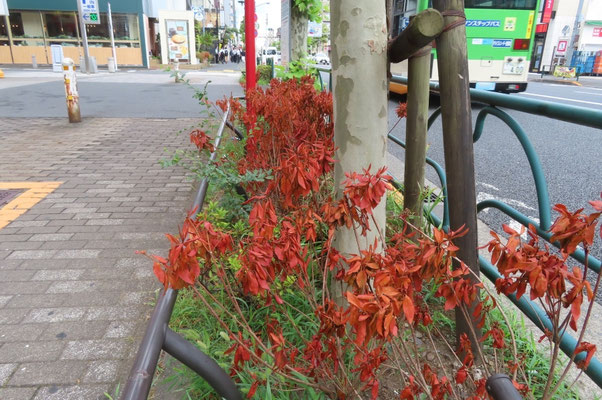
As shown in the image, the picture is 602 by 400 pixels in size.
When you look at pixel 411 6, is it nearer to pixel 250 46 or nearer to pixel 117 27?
pixel 250 46

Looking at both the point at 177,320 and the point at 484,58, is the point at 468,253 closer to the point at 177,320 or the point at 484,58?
the point at 177,320

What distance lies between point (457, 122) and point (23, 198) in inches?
181

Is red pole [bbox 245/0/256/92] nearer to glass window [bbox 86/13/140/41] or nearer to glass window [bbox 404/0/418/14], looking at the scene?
glass window [bbox 404/0/418/14]

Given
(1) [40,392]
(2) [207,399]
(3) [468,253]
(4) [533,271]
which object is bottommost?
(1) [40,392]

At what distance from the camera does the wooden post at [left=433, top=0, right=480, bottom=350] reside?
1.73 m

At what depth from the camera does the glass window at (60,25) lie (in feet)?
96.5

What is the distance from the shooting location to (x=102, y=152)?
6660 mm

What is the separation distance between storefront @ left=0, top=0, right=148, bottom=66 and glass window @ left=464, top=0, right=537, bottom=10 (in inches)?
1000

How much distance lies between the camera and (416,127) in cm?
257

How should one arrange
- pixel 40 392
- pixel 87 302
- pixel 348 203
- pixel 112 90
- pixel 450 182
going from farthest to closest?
1. pixel 112 90
2. pixel 87 302
3. pixel 40 392
4. pixel 450 182
5. pixel 348 203

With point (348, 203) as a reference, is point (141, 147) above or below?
below

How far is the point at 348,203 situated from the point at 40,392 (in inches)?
68.6

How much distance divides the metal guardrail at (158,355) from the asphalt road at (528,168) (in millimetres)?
2896

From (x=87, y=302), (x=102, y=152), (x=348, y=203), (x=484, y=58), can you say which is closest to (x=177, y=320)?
(x=87, y=302)
